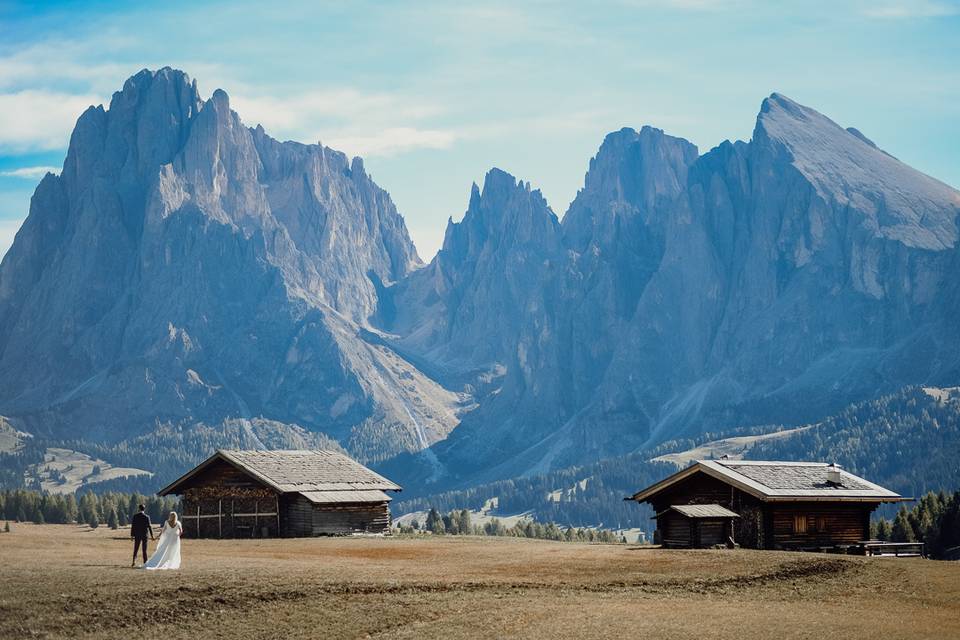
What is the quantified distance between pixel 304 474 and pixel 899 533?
45.8 meters

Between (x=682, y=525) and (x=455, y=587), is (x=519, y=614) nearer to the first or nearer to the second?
(x=455, y=587)

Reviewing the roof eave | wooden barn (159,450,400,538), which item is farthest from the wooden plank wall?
the roof eave

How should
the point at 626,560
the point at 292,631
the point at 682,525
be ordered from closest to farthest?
the point at 292,631 → the point at 626,560 → the point at 682,525

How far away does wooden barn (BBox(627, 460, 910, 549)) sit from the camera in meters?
64.3

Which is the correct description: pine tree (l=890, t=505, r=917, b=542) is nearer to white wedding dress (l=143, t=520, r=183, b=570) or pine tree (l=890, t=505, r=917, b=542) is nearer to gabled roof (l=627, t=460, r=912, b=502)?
gabled roof (l=627, t=460, r=912, b=502)

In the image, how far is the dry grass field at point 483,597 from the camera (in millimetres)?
39812

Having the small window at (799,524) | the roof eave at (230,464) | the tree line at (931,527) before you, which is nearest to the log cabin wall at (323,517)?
the roof eave at (230,464)

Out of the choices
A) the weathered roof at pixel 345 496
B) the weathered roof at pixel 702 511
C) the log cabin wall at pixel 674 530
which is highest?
the weathered roof at pixel 345 496

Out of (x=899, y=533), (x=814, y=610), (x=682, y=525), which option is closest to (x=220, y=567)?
(x=814, y=610)

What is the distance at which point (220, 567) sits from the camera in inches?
1928

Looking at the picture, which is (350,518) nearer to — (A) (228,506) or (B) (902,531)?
(A) (228,506)

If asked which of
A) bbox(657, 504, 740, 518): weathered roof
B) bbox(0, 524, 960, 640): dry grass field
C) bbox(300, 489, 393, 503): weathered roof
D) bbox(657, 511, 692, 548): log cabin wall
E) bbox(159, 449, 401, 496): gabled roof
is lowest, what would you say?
bbox(0, 524, 960, 640): dry grass field

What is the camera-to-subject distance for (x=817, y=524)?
222 feet

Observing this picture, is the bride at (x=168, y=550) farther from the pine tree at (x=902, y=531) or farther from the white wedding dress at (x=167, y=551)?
the pine tree at (x=902, y=531)
